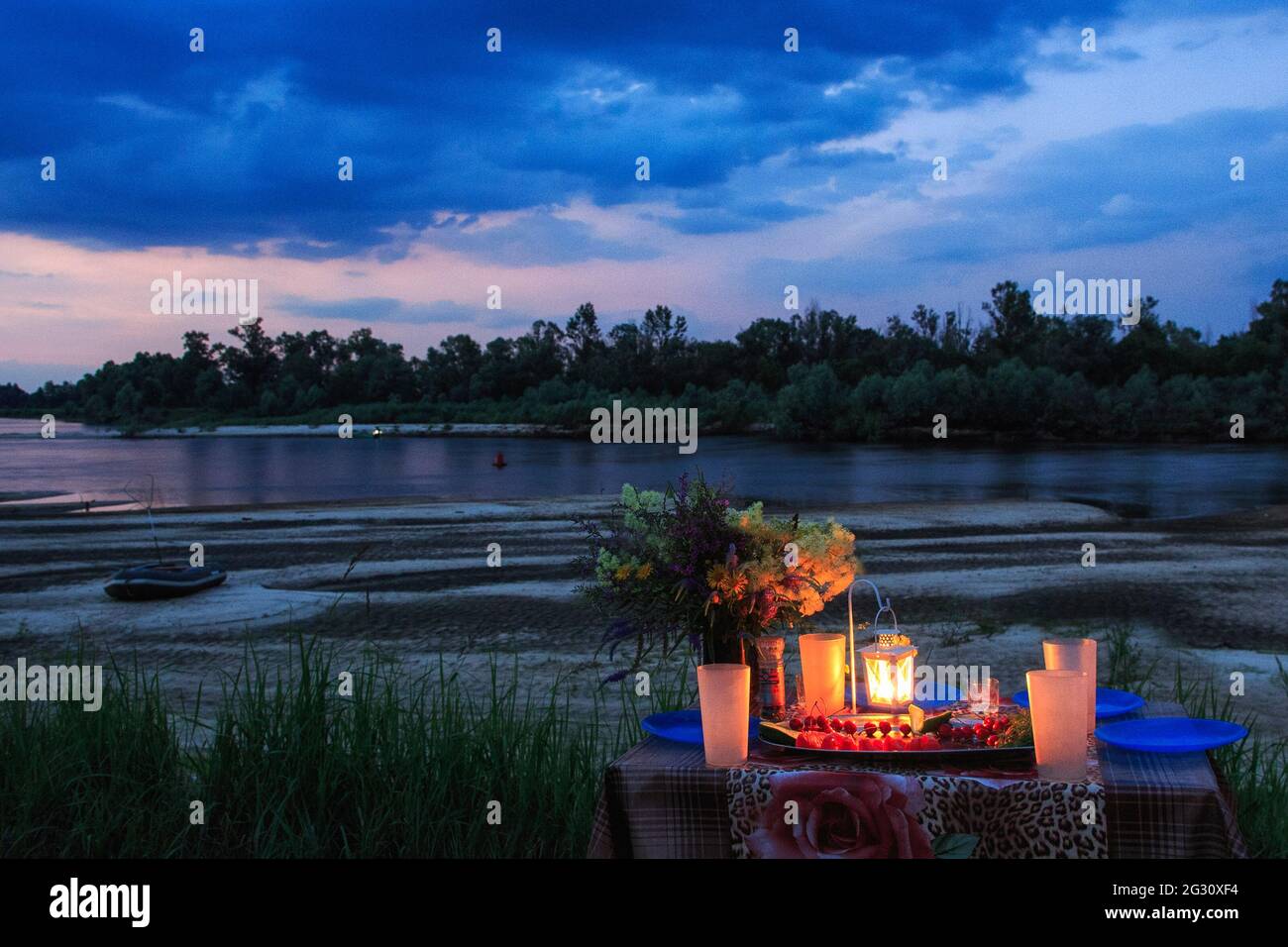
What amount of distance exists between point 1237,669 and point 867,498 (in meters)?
20.5

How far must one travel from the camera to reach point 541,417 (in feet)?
221

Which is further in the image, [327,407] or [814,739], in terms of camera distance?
[327,407]

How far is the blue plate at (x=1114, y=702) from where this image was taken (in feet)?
10.6

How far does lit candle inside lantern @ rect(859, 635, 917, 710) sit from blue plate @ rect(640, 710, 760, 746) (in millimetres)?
376

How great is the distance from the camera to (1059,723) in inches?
101

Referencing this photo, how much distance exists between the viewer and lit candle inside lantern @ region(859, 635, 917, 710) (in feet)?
10.8

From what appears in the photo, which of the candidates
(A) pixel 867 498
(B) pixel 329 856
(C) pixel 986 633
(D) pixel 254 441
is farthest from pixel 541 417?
(B) pixel 329 856

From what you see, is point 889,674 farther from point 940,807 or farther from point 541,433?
point 541,433

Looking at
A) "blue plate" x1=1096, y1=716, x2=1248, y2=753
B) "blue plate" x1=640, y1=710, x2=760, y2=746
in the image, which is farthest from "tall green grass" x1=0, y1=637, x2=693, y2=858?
"blue plate" x1=1096, y1=716, x2=1248, y2=753

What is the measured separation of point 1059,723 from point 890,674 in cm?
79

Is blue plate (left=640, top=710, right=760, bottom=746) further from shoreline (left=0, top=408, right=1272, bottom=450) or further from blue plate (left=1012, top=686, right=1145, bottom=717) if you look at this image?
shoreline (left=0, top=408, right=1272, bottom=450)

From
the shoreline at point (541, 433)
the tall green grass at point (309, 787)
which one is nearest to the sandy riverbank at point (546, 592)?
the tall green grass at point (309, 787)

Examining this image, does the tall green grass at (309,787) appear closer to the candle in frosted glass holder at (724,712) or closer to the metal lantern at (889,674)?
the metal lantern at (889,674)
